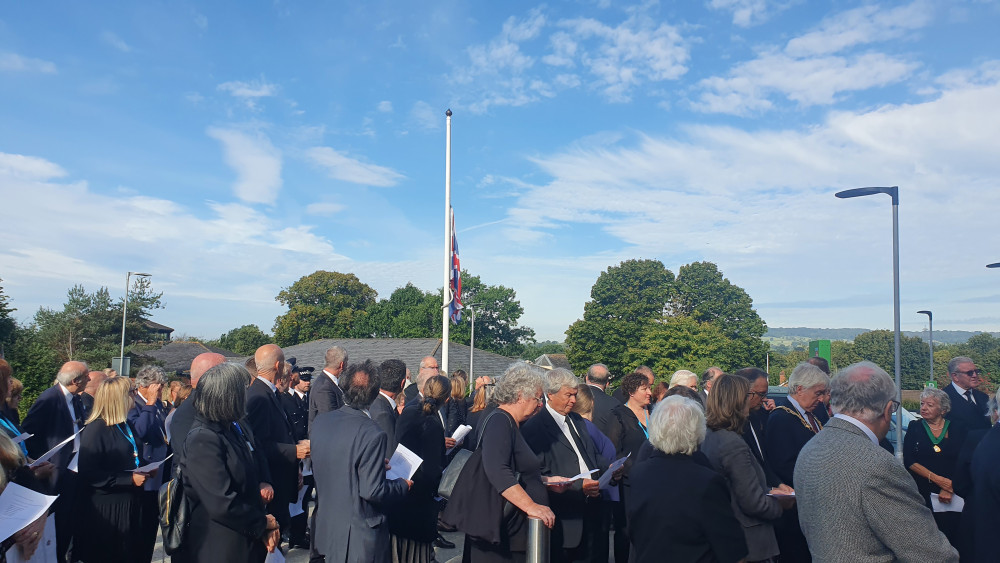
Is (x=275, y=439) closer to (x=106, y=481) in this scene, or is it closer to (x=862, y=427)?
(x=106, y=481)

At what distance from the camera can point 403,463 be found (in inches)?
177

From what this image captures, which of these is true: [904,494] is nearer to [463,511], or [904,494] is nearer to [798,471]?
[798,471]

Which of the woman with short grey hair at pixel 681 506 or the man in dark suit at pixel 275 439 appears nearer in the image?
the woman with short grey hair at pixel 681 506

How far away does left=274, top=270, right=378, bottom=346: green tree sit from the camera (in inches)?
2788

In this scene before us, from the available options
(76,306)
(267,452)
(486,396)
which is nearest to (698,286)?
(76,306)

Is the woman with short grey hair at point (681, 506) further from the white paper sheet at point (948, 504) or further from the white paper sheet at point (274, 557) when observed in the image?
the white paper sheet at point (948, 504)

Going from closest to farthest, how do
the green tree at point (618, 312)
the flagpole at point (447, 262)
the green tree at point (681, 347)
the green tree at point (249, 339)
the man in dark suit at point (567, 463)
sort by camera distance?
1. the man in dark suit at point (567, 463)
2. the flagpole at point (447, 262)
3. the green tree at point (681, 347)
4. the green tree at point (618, 312)
5. the green tree at point (249, 339)

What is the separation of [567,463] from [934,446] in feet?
11.3

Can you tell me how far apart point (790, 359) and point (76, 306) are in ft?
313

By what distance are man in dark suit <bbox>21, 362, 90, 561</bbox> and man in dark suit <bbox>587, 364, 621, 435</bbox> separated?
4.43m

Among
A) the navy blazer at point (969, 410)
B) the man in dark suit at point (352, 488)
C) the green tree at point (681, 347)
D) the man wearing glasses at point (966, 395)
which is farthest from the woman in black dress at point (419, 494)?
the green tree at point (681, 347)

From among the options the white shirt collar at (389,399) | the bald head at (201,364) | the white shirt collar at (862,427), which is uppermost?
the bald head at (201,364)

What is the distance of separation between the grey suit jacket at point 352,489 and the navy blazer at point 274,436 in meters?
1.05

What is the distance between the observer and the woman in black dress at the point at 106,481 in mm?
5090
